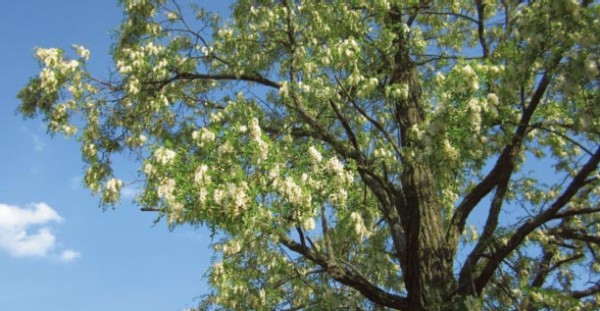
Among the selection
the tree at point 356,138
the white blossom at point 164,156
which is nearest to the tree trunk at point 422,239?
the tree at point 356,138

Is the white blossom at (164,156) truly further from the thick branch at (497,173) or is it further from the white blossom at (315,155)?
the thick branch at (497,173)

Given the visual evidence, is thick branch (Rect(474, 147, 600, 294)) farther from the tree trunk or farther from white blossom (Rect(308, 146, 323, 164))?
white blossom (Rect(308, 146, 323, 164))

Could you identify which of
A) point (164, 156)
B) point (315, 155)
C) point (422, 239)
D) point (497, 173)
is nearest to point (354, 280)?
point (422, 239)

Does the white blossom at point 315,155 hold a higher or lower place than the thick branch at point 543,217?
higher

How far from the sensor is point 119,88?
1348 centimetres

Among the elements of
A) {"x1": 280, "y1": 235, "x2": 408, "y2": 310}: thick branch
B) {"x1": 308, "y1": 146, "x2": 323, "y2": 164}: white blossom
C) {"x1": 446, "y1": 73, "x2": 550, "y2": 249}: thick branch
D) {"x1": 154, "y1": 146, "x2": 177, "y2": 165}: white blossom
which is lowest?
{"x1": 280, "y1": 235, "x2": 408, "y2": 310}: thick branch

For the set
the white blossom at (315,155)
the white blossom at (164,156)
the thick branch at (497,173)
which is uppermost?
the thick branch at (497,173)

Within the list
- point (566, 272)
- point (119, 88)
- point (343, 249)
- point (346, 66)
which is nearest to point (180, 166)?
point (346, 66)

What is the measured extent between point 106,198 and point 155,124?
2.84 m

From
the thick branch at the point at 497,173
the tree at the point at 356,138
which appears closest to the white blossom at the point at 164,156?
the tree at the point at 356,138

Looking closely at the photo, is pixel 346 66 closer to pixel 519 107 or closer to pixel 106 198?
pixel 519 107

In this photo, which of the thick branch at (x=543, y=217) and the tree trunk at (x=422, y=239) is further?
the tree trunk at (x=422, y=239)

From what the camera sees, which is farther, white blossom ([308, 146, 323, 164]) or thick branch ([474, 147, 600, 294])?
white blossom ([308, 146, 323, 164])

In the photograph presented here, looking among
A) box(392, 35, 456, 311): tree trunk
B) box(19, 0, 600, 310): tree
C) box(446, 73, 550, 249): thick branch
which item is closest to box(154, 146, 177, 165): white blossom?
box(19, 0, 600, 310): tree
